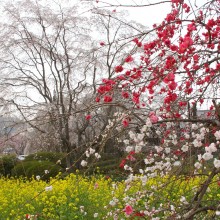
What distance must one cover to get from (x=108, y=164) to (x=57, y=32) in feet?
18.2

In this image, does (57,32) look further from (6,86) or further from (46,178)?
(46,178)

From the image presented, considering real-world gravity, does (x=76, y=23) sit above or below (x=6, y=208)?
above

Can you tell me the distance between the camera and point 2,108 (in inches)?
665

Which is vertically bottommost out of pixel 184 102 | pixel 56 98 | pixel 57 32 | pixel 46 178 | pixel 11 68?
pixel 46 178

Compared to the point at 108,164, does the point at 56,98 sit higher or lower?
higher

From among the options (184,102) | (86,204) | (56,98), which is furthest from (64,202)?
(56,98)

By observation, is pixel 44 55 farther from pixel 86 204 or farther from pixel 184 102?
pixel 184 102

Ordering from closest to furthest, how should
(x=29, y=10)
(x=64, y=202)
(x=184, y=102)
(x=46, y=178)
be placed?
1. (x=184, y=102)
2. (x=64, y=202)
3. (x=46, y=178)
4. (x=29, y=10)

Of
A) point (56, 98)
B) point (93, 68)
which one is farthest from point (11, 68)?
point (93, 68)

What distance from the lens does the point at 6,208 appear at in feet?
19.7

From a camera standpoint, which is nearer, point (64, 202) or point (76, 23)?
point (64, 202)

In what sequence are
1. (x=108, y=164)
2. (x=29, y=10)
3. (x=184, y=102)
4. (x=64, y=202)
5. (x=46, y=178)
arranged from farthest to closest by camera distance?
1. (x=29, y=10)
2. (x=108, y=164)
3. (x=46, y=178)
4. (x=64, y=202)
5. (x=184, y=102)

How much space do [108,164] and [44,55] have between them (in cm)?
547

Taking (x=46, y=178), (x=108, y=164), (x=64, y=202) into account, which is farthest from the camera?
(x=108, y=164)
